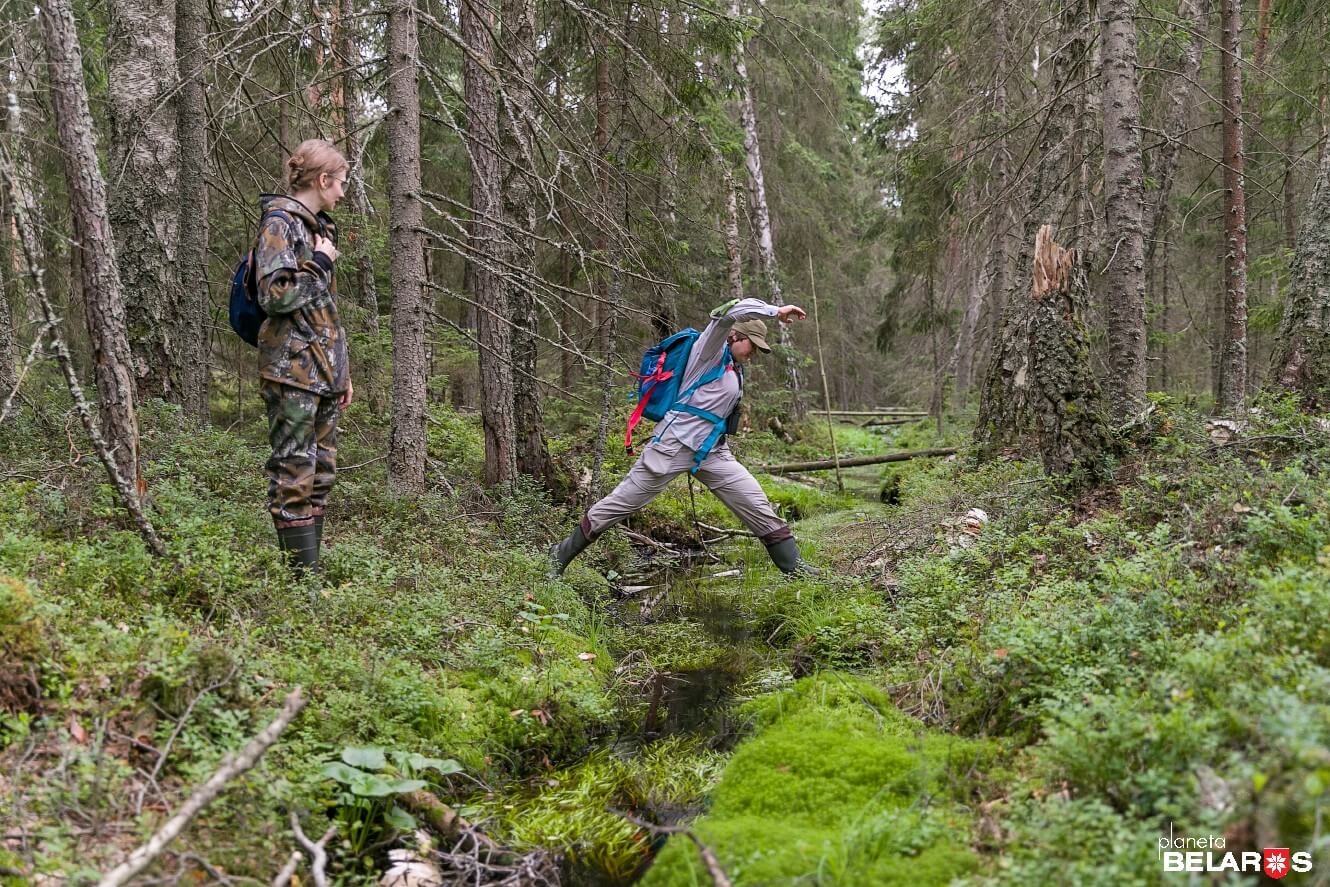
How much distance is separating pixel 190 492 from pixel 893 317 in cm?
1892

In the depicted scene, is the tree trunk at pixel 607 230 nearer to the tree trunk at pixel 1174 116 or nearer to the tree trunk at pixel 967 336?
the tree trunk at pixel 1174 116

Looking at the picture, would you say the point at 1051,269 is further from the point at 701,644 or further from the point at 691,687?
the point at 691,687

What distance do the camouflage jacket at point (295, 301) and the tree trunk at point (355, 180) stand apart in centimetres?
171

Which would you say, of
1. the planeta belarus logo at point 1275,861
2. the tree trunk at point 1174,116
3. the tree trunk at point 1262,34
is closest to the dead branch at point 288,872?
the planeta belarus logo at point 1275,861

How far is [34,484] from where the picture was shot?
5.14 m

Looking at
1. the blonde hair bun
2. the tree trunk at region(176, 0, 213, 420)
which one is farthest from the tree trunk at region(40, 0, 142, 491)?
the tree trunk at region(176, 0, 213, 420)

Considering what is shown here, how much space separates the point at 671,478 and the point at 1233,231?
8351 mm

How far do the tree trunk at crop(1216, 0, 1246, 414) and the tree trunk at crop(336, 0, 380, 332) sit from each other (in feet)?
32.2

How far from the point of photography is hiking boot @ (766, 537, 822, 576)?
6.53 metres

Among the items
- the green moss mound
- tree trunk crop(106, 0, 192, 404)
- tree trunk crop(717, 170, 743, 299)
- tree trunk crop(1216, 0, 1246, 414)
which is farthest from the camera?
tree trunk crop(717, 170, 743, 299)

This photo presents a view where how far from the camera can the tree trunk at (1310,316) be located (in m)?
6.09

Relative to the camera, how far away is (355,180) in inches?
322

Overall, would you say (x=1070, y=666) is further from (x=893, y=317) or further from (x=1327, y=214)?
(x=893, y=317)

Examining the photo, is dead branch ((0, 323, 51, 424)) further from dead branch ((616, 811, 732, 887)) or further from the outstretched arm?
the outstretched arm
